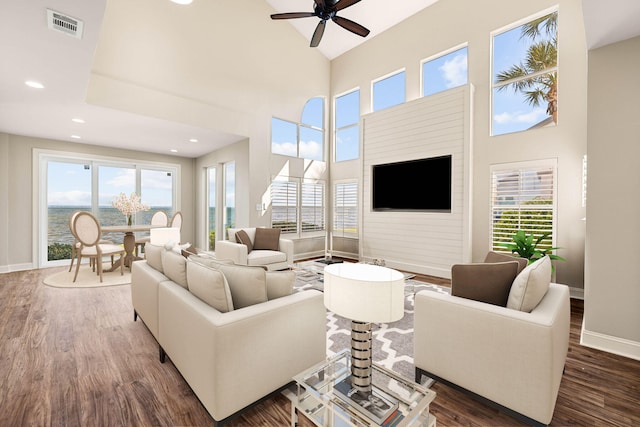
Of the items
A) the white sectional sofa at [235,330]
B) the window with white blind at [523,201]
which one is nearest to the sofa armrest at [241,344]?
the white sectional sofa at [235,330]

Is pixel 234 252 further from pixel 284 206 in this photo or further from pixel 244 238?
pixel 284 206

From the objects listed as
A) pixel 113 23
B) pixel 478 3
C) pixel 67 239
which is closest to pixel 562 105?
pixel 478 3

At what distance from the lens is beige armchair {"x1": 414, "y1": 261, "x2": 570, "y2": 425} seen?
137 cm

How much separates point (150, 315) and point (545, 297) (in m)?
2.95

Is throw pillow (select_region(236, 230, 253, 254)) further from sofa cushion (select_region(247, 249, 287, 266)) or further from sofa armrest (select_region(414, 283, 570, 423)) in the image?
sofa armrest (select_region(414, 283, 570, 423))

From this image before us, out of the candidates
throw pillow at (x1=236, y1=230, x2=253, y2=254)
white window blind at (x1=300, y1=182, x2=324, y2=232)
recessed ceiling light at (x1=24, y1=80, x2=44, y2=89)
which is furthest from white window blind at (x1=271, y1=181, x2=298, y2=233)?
recessed ceiling light at (x1=24, y1=80, x2=44, y2=89)

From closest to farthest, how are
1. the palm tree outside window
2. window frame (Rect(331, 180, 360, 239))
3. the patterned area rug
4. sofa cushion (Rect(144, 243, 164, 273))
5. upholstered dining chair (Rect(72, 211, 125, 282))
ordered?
1. the patterned area rug
2. sofa cushion (Rect(144, 243, 164, 273))
3. the palm tree outside window
4. upholstered dining chair (Rect(72, 211, 125, 282))
5. window frame (Rect(331, 180, 360, 239))

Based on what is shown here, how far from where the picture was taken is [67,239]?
553 centimetres

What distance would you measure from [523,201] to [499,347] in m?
3.42

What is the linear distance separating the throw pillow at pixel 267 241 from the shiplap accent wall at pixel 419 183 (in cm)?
168

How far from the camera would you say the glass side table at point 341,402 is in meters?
1.09

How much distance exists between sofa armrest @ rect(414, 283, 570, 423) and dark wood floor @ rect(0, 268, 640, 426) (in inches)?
8.2

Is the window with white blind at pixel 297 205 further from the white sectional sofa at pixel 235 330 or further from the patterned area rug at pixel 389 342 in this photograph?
the white sectional sofa at pixel 235 330

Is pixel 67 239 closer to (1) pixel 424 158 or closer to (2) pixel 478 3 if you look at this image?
(1) pixel 424 158
